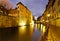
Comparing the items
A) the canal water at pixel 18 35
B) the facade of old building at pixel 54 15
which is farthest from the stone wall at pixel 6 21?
the facade of old building at pixel 54 15

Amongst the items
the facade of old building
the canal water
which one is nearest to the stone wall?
the canal water

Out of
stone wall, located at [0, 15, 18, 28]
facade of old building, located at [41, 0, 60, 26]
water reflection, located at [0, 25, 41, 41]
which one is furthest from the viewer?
facade of old building, located at [41, 0, 60, 26]

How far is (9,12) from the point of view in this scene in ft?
144

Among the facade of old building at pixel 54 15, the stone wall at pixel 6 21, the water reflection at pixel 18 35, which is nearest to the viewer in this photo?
the water reflection at pixel 18 35

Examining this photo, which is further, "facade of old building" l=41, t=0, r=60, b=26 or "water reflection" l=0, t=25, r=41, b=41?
"facade of old building" l=41, t=0, r=60, b=26

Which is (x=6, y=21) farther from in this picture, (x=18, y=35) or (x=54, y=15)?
(x=54, y=15)

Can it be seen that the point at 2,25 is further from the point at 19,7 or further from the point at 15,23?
the point at 19,7

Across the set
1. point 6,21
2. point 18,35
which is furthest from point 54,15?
point 18,35

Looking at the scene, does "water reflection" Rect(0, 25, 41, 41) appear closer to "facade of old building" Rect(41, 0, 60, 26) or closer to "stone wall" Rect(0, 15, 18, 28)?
"stone wall" Rect(0, 15, 18, 28)

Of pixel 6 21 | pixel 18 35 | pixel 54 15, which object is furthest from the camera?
pixel 54 15

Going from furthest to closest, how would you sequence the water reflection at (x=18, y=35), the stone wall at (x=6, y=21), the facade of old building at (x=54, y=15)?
the facade of old building at (x=54, y=15)
the stone wall at (x=6, y=21)
the water reflection at (x=18, y=35)

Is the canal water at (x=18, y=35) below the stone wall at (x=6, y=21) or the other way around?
below

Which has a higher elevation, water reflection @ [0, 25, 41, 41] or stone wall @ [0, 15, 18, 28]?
stone wall @ [0, 15, 18, 28]

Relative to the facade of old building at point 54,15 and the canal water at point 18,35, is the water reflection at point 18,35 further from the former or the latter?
the facade of old building at point 54,15
